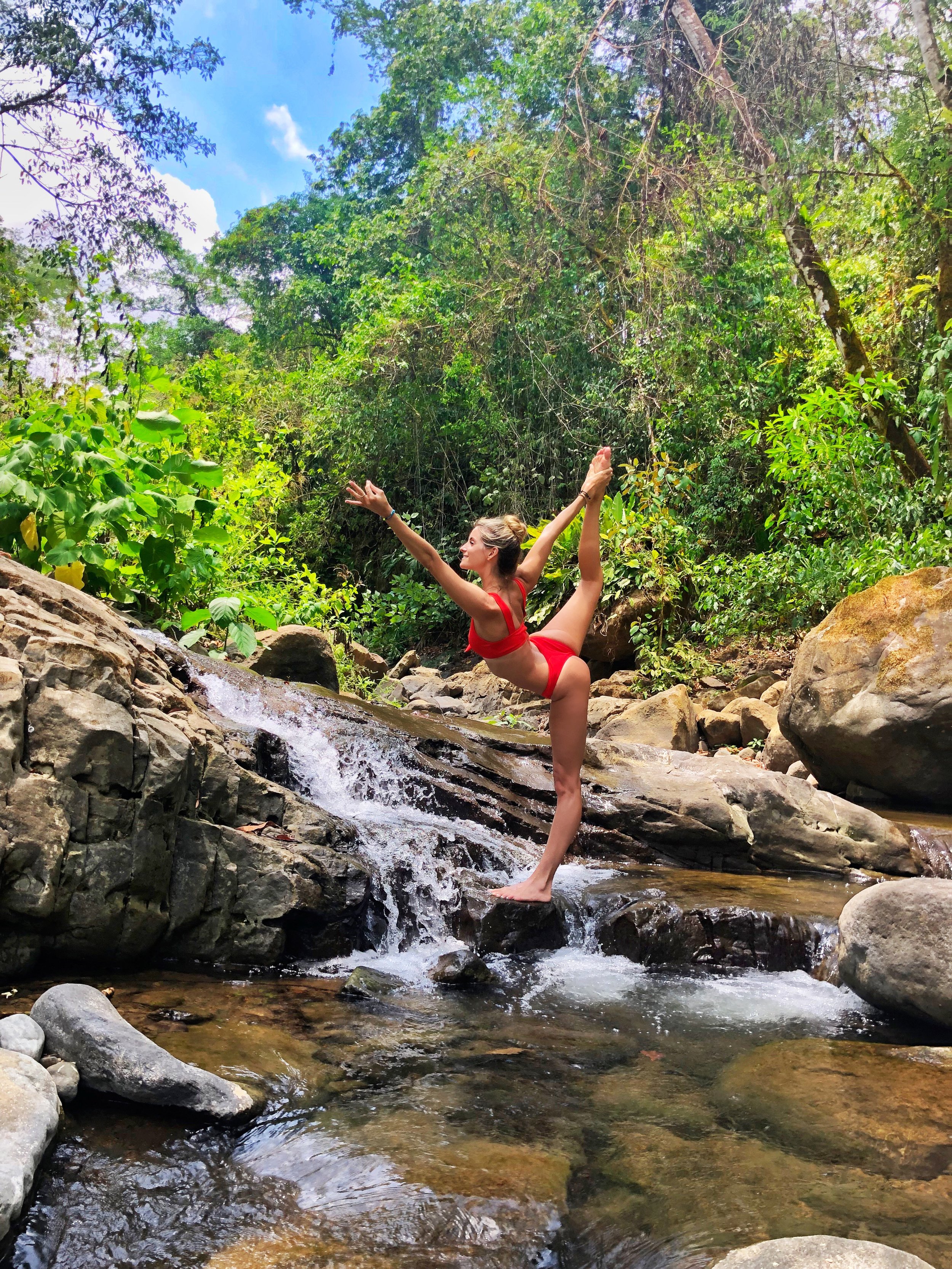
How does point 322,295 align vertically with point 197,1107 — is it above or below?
above

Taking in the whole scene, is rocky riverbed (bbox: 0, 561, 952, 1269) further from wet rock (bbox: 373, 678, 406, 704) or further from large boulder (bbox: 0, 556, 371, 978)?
wet rock (bbox: 373, 678, 406, 704)

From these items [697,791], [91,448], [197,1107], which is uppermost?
[91,448]

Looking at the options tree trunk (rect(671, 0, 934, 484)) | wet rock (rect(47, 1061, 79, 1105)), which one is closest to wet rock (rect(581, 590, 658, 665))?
tree trunk (rect(671, 0, 934, 484))

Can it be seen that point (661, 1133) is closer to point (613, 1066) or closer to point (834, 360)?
point (613, 1066)

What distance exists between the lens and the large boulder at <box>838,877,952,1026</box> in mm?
3994

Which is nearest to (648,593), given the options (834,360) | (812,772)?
(834,360)

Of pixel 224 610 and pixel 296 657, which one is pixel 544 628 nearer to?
pixel 224 610

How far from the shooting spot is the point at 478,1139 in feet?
9.52

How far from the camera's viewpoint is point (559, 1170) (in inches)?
107

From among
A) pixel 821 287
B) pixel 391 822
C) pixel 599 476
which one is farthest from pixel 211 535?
pixel 821 287

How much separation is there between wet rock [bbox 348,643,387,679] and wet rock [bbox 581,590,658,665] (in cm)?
301

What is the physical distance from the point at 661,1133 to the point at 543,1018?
128 centimetres

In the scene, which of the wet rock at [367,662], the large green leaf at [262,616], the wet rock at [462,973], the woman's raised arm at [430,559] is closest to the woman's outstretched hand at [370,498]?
the woman's raised arm at [430,559]

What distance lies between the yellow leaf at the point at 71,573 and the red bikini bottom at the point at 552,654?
134 inches
